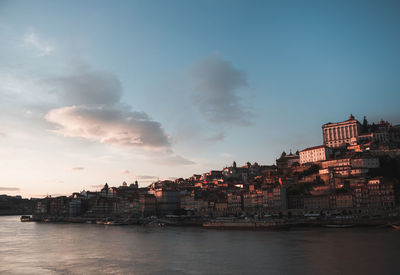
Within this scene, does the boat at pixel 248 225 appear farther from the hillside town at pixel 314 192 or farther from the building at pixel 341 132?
the building at pixel 341 132

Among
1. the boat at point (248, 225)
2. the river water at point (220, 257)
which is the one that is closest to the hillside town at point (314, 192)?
the boat at point (248, 225)

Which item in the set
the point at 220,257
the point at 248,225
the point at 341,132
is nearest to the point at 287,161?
the point at 341,132

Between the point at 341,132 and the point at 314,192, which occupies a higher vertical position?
the point at 341,132

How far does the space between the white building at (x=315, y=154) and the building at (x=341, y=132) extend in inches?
285

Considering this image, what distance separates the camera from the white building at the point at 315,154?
Answer: 7350 centimetres

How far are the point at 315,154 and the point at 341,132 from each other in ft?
35.2

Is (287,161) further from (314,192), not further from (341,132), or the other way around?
(314,192)

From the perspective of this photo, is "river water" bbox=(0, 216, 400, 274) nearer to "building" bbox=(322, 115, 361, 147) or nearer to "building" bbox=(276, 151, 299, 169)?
"building" bbox=(322, 115, 361, 147)

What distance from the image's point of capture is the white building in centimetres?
7350

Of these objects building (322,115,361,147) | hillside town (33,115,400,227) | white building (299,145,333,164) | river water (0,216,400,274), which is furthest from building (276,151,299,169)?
river water (0,216,400,274)

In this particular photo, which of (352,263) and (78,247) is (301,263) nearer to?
(352,263)

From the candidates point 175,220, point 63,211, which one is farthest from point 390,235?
point 63,211

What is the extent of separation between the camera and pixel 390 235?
3334cm

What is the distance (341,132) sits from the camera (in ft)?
266
